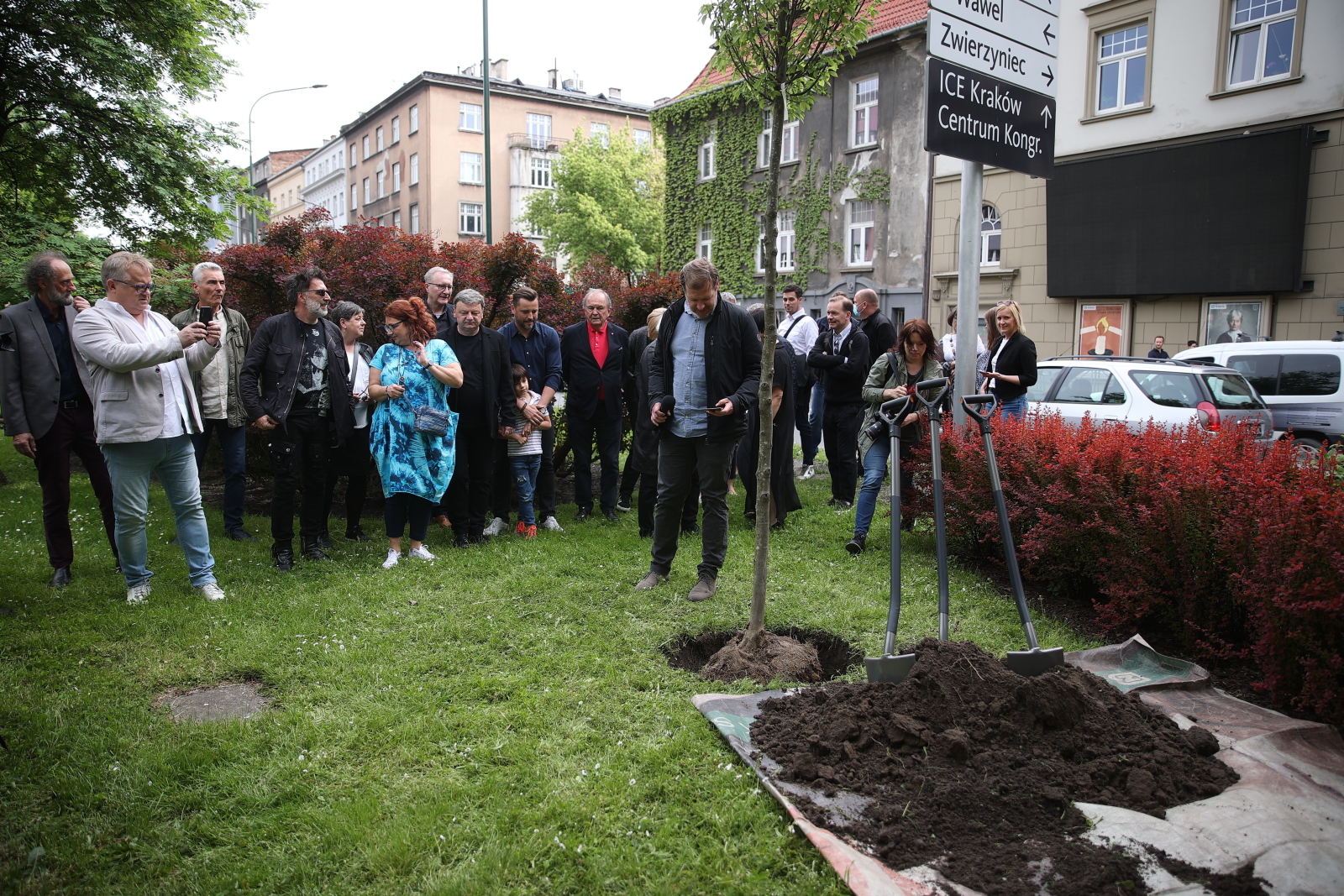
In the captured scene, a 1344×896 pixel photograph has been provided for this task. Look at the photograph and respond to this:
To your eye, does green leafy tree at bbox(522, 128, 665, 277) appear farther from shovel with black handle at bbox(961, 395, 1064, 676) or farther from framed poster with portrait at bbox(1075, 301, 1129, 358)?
shovel with black handle at bbox(961, 395, 1064, 676)

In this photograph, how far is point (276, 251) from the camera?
8336 millimetres

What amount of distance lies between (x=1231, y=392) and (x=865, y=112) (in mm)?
19470

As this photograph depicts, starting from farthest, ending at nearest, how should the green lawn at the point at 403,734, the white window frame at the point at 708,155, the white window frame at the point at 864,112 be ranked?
the white window frame at the point at 708,155, the white window frame at the point at 864,112, the green lawn at the point at 403,734

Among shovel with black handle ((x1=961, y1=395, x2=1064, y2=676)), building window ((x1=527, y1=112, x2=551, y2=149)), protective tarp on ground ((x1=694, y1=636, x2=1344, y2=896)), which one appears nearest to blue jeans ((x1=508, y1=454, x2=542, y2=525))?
protective tarp on ground ((x1=694, y1=636, x2=1344, y2=896))

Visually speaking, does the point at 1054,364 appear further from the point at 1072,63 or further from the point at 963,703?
the point at 1072,63

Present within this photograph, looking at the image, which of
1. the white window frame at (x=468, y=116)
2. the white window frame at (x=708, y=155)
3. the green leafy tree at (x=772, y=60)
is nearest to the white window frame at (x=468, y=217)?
the white window frame at (x=468, y=116)

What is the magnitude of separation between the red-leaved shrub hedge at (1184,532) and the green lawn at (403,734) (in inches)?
Answer: 21.4

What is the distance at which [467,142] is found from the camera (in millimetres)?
51625

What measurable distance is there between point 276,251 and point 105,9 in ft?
10.1

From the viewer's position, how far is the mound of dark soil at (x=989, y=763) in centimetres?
263

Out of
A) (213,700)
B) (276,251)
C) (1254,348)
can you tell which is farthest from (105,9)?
(1254,348)

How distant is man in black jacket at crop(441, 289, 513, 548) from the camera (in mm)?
7027

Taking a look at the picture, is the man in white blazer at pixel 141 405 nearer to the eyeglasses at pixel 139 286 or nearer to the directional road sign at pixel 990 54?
the eyeglasses at pixel 139 286

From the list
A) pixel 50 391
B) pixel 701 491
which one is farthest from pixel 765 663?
pixel 50 391
